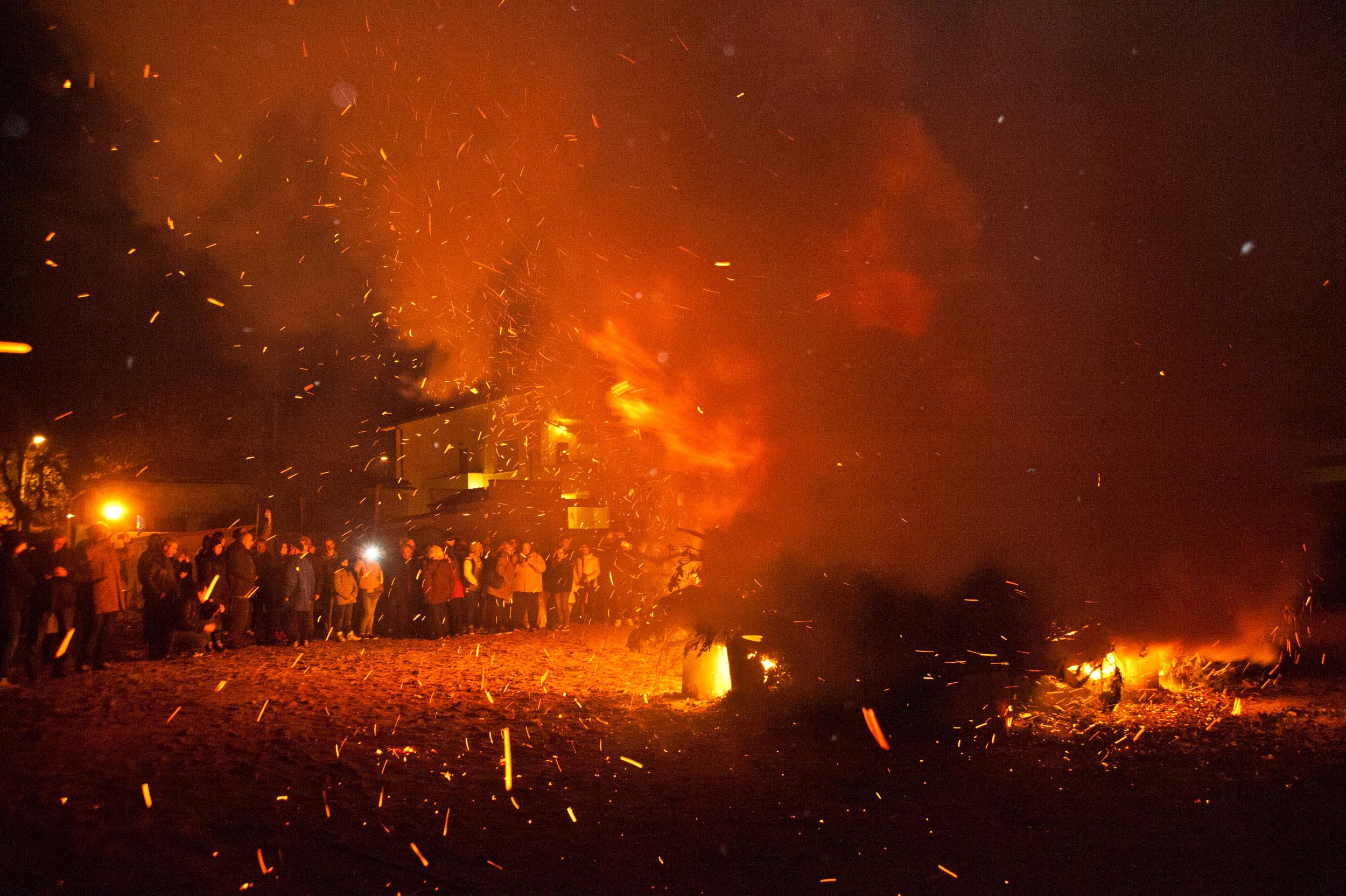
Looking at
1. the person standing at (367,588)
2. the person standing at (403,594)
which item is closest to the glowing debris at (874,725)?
the person standing at (403,594)

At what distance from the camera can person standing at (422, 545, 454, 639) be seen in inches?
480

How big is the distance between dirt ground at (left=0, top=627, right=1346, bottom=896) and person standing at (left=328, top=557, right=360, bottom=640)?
3910 mm

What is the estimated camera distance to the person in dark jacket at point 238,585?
1088cm

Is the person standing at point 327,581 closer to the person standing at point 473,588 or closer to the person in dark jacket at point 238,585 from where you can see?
the person in dark jacket at point 238,585

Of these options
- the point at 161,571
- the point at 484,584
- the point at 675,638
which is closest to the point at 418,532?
the point at 484,584

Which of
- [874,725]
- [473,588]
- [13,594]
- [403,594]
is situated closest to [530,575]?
[473,588]

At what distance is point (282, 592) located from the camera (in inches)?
441

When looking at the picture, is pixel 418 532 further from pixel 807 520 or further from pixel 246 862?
pixel 246 862

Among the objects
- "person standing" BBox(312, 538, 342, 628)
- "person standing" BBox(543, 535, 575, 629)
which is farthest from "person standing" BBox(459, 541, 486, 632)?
"person standing" BBox(312, 538, 342, 628)

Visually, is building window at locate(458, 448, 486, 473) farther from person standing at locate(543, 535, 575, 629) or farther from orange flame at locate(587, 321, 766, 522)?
orange flame at locate(587, 321, 766, 522)

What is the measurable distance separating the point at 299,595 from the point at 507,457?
22.8 meters

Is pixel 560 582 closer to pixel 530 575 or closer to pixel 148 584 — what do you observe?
pixel 530 575

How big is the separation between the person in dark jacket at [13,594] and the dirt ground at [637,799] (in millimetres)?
751

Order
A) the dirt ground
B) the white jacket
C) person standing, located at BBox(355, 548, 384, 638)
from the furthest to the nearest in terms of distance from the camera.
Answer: the white jacket < person standing, located at BBox(355, 548, 384, 638) < the dirt ground
